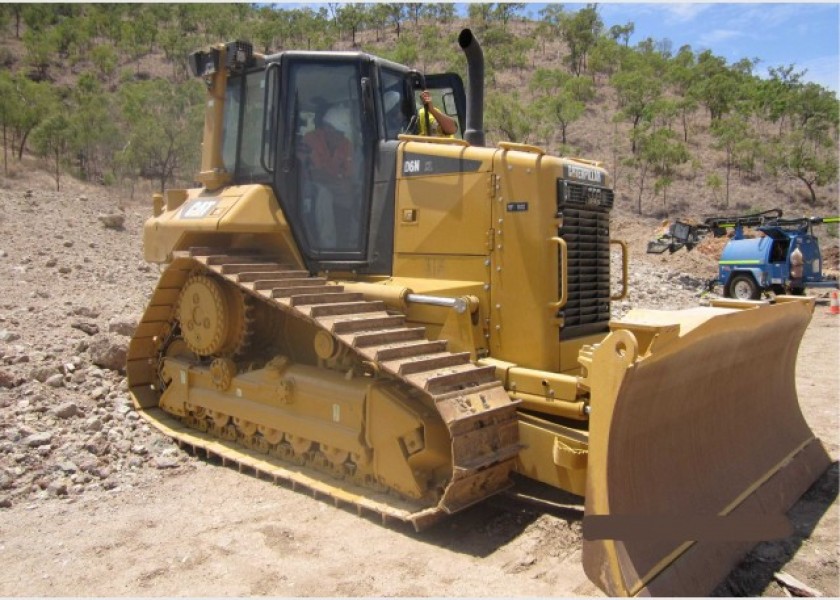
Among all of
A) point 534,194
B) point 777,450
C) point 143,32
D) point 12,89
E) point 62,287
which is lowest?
point 777,450

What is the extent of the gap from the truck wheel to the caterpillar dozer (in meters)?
12.2

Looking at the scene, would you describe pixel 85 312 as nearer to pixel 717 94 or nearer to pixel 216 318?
pixel 216 318

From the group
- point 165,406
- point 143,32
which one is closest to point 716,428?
point 165,406

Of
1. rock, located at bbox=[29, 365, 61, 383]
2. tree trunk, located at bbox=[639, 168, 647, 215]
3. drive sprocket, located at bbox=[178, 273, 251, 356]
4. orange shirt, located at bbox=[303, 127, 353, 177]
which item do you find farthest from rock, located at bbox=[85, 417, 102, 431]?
tree trunk, located at bbox=[639, 168, 647, 215]

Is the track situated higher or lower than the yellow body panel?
lower

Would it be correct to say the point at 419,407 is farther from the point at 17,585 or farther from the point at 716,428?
the point at 17,585

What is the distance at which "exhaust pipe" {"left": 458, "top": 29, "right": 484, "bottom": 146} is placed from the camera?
501cm

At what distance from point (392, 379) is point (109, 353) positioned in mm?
3531

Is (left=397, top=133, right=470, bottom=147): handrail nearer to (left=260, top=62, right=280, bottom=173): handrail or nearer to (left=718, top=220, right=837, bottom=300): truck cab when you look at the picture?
(left=260, top=62, right=280, bottom=173): handrail

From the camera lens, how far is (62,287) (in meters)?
9.36

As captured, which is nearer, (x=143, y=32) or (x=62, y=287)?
(x=62, y=287)

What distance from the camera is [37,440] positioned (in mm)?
5406

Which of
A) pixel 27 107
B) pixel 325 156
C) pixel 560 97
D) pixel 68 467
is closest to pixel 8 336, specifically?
pixel 68 467

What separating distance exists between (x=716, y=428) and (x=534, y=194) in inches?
75.5
